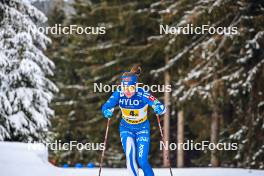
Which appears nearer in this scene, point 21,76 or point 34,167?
point 34,167

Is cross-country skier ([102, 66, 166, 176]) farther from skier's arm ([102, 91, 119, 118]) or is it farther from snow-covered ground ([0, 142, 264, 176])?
snow-covered ground ([0, 142, 264, 176])

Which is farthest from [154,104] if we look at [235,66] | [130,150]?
[235,66]

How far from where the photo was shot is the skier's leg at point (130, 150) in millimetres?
8062

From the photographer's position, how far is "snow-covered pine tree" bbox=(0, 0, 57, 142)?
15.9 m

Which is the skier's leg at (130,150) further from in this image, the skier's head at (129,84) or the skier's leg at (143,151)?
the skier's head at (129,84)

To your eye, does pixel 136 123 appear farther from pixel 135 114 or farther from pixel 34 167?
pixel 34 167

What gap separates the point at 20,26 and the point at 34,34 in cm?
54

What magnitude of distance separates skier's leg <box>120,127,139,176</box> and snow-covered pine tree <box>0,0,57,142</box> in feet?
27.1

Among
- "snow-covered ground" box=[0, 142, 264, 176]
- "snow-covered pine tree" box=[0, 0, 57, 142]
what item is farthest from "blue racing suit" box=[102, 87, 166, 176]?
"snow-covered pine tree" box=[0, 0, 57, 142]

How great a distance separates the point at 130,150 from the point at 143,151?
0.22m

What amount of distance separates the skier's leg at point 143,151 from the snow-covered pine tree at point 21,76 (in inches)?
331

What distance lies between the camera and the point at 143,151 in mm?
8148

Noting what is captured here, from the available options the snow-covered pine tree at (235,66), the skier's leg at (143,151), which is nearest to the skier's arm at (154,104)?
the skier's leg at (143,151)

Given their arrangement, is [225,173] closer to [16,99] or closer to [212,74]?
[212,74]
